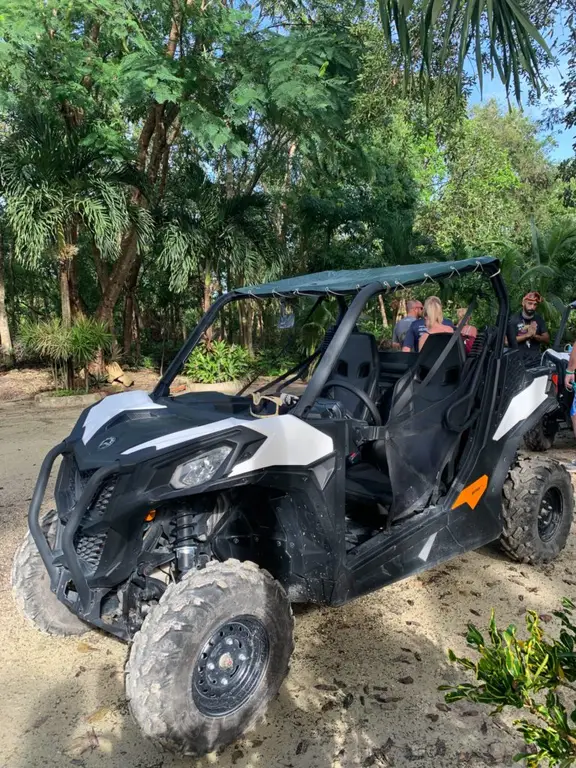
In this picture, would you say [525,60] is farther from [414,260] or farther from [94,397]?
[414,260]

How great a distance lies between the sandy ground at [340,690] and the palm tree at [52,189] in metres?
8.14

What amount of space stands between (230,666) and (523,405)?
7.85 feet

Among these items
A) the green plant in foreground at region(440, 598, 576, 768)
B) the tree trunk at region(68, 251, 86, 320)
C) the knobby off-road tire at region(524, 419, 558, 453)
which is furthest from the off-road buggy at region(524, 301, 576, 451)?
the tree trunk at region(68, 251, 86, 320)

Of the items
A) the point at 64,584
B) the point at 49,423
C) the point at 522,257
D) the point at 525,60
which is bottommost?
the point at 49,423

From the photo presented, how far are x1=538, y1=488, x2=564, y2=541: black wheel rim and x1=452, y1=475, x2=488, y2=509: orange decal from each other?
82 cm

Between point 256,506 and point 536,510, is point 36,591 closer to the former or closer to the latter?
point 256,506

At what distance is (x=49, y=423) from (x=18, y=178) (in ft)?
14.4

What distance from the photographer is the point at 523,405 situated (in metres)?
3.96

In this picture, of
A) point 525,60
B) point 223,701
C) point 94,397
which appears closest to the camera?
point 223,701

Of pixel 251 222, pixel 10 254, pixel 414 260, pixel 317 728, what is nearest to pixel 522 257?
pixel 414 260

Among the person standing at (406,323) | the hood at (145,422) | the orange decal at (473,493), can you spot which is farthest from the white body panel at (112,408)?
the person standing at (406,323)

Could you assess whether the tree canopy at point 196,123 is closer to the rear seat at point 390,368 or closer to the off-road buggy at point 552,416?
the off-road buggy at point 552,416

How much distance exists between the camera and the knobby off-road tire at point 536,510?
3988 millimetres

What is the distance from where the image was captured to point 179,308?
74.4ft
